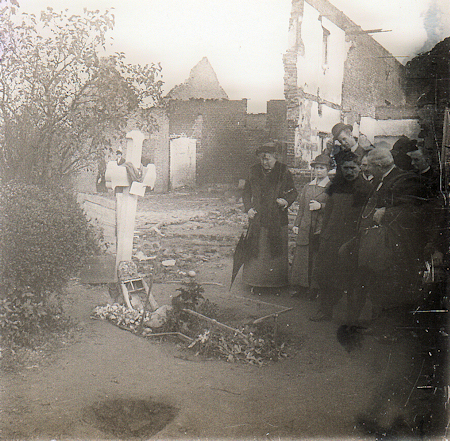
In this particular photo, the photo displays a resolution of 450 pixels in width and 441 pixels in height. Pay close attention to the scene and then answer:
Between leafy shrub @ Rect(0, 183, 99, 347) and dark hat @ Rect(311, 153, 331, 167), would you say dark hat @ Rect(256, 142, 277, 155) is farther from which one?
leafy shrub @ Rect(0, 183, 99, 347)

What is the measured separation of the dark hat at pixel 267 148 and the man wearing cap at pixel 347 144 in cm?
63

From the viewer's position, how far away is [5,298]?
3.34 m

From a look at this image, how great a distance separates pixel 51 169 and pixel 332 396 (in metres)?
3.39

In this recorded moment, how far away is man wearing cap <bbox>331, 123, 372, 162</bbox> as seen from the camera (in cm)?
403

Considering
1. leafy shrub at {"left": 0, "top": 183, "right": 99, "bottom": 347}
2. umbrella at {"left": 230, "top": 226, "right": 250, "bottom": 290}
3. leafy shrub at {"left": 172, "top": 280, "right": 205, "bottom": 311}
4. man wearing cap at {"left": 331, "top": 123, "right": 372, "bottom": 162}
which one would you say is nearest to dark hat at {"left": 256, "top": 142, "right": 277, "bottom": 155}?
man wearing cap at {"left": 331, "top": 123, "right": 372, "bottom": 162}

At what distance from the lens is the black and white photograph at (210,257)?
310cm

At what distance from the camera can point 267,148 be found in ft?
13.8

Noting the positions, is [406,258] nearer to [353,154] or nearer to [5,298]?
[353,154]

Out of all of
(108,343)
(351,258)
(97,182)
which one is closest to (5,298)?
(108,343)

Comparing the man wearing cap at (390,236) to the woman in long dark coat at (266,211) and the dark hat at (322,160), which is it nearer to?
the dark hat at (322,160)

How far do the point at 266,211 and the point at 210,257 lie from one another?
772 mm

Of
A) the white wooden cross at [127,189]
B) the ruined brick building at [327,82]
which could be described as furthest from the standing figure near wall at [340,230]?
the white wooden cross at [127,189]

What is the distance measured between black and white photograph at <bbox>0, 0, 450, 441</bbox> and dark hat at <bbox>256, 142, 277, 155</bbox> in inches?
1.0

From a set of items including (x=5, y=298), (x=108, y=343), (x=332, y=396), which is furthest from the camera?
(x=108, y=343)
